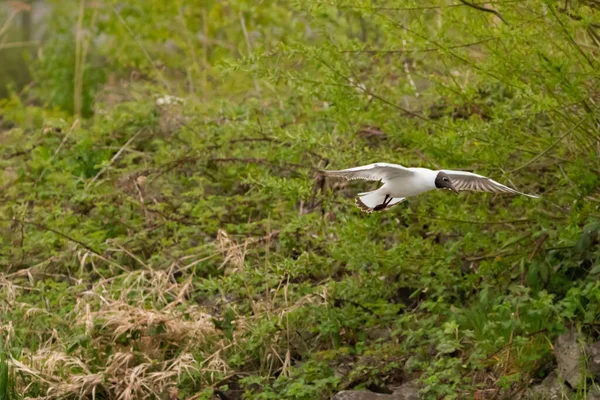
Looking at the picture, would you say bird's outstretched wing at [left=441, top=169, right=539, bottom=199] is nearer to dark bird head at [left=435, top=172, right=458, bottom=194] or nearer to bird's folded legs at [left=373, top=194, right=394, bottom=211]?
dark bird head at [left=435, top=172, right=458, bottom=194]

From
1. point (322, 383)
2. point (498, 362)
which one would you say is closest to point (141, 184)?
point (322, 383)

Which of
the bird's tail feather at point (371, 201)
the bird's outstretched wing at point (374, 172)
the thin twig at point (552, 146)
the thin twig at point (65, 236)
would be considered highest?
the bird's outstretched wing at point (374, 172)

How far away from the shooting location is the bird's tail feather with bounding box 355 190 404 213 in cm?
545

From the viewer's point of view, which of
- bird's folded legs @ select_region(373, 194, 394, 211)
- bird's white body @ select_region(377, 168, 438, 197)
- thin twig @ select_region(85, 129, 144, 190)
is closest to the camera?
bird's white body @ select_region(377, 168, 438, 197)

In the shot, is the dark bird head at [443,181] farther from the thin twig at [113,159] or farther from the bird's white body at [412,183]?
the thin twig at [113,159]

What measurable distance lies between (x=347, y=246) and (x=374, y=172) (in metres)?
1.02

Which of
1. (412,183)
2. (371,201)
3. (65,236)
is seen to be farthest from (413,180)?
(65,236)

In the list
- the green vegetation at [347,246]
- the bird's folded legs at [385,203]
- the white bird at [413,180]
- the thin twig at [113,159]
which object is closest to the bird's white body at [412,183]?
the white bird at [413,180]

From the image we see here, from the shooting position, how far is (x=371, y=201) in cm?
553

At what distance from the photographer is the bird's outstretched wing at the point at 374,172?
4922mm

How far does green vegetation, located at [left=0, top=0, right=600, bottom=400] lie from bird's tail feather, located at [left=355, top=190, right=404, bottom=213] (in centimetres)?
53

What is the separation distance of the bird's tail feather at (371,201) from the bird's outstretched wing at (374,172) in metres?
0.17

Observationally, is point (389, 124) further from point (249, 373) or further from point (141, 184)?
point (141, 184)

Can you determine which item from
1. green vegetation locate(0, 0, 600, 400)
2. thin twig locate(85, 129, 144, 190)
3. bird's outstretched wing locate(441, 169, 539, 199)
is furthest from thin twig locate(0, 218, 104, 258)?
bird's outstretched wing locate(441, 169, 539, 199)
